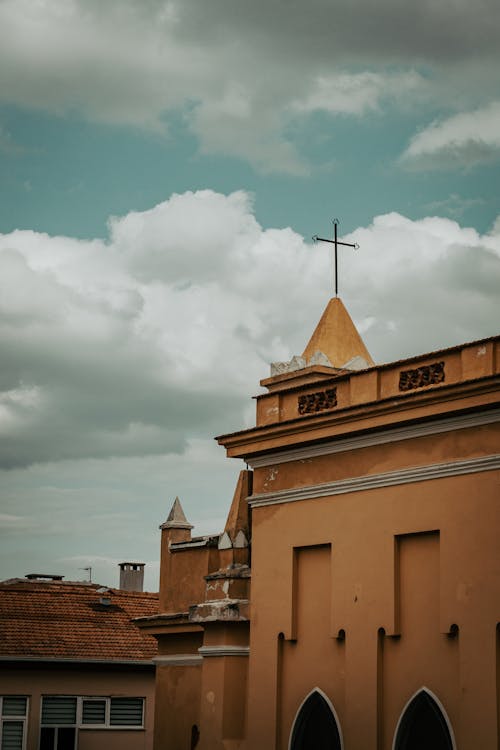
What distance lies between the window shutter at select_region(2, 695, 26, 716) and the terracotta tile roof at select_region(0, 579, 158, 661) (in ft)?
3.61

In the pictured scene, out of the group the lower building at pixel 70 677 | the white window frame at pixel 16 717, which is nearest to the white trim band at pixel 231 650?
the lower building at pixel 70 677

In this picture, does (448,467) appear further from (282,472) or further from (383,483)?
(282,472)

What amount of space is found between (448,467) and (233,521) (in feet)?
17.0

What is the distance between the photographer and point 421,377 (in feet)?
54.6

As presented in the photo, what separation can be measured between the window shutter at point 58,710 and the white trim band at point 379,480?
1354 cm

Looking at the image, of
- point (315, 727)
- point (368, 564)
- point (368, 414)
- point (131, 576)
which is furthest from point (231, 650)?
point (131, 576)

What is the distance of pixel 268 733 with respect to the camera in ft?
58.3

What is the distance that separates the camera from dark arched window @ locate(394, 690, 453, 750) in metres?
15.5

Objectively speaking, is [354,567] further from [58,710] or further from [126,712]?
[126,712]

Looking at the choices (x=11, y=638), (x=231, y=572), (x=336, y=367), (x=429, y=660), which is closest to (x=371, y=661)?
(x=429, y=660)

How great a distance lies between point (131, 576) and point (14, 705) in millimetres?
12251

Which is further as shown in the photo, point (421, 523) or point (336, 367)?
point (336, 367)

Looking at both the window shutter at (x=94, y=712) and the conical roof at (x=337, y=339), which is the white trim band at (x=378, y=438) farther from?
the window shutter at (x=94, y=712)

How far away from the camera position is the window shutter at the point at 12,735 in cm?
2959
